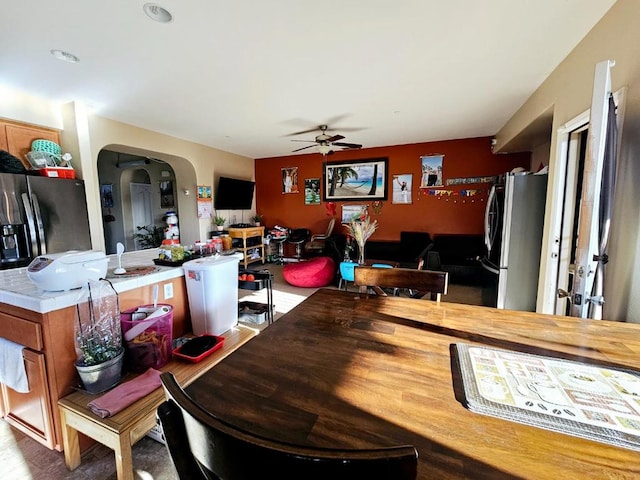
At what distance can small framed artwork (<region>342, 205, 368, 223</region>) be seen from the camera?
5879 millimetres

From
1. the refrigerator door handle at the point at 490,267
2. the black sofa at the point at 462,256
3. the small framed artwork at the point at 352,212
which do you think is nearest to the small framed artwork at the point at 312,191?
the small framed artwork at the point at 352,212

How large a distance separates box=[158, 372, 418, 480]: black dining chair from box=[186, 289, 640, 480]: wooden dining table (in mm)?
150

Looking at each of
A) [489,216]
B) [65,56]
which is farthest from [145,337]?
[489,216]

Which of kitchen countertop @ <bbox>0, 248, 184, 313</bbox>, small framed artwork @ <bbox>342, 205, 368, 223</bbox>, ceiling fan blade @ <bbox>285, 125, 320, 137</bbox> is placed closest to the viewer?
kitchen countertop @ <bbox>0, 248, 184, 313</bbox>

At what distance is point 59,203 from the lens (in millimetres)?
3074

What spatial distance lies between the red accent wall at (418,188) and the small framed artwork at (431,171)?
0.25 ft

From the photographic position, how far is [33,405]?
1.51 m

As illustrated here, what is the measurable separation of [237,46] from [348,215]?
13.9ft

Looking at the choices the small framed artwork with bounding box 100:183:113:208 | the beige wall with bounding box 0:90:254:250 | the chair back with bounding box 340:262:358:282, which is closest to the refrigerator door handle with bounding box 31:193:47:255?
the beige wall with bounding box 0:90:254:250

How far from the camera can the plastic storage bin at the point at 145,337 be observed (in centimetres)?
154

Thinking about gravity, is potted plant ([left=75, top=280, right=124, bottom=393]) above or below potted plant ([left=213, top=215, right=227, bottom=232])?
below

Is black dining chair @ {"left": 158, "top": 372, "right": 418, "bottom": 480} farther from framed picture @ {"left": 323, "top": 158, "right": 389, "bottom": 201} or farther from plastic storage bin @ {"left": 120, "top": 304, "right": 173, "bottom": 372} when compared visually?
framed picture @ {"left": 323, "top": 158, "right": 389, "bottom": 201}

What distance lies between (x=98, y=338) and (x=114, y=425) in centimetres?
45

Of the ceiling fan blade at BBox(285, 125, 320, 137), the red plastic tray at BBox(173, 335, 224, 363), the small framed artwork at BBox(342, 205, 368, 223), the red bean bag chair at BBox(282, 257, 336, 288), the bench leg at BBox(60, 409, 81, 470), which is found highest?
the ceiling fan blade at BBox(285, 125, 320, 137)
